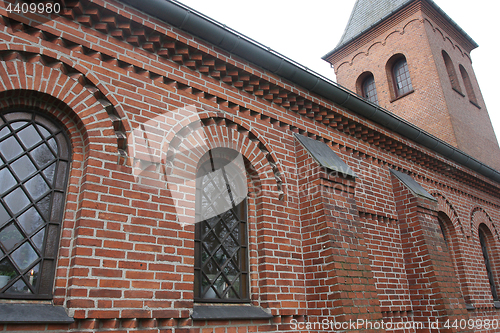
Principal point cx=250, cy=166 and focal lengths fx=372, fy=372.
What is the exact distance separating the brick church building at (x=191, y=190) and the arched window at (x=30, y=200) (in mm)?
12

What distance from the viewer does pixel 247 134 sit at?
16.7ft

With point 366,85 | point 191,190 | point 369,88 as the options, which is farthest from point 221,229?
point 366,85

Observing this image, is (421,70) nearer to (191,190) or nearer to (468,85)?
(468,85)

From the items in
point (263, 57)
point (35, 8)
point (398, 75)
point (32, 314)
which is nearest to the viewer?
point (32, 314)

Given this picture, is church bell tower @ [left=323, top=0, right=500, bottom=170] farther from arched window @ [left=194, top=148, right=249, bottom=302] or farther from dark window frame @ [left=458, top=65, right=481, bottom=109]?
arched window @ [left=194, top=148, right=249, bottom=302]

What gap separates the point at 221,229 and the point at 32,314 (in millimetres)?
2203

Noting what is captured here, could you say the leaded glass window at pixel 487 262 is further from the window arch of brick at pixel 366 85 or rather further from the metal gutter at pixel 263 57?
the window arch of brick at pixel 366 85

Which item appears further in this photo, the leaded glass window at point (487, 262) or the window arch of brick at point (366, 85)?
the window arch of brick at point (366, 85)

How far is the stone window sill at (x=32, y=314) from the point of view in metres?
2.89

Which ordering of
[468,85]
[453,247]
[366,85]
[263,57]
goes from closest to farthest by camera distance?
1. [263,57]
2. [453,247]
3. [468,85]
4. [366,85]

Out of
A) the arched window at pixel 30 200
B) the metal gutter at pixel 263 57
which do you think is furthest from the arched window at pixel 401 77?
the arched window at pixel 30 200

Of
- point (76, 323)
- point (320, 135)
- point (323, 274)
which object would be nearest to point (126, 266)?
point (76, 323)

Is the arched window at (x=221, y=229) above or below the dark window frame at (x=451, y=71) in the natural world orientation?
below

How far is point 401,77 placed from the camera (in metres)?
13.3
